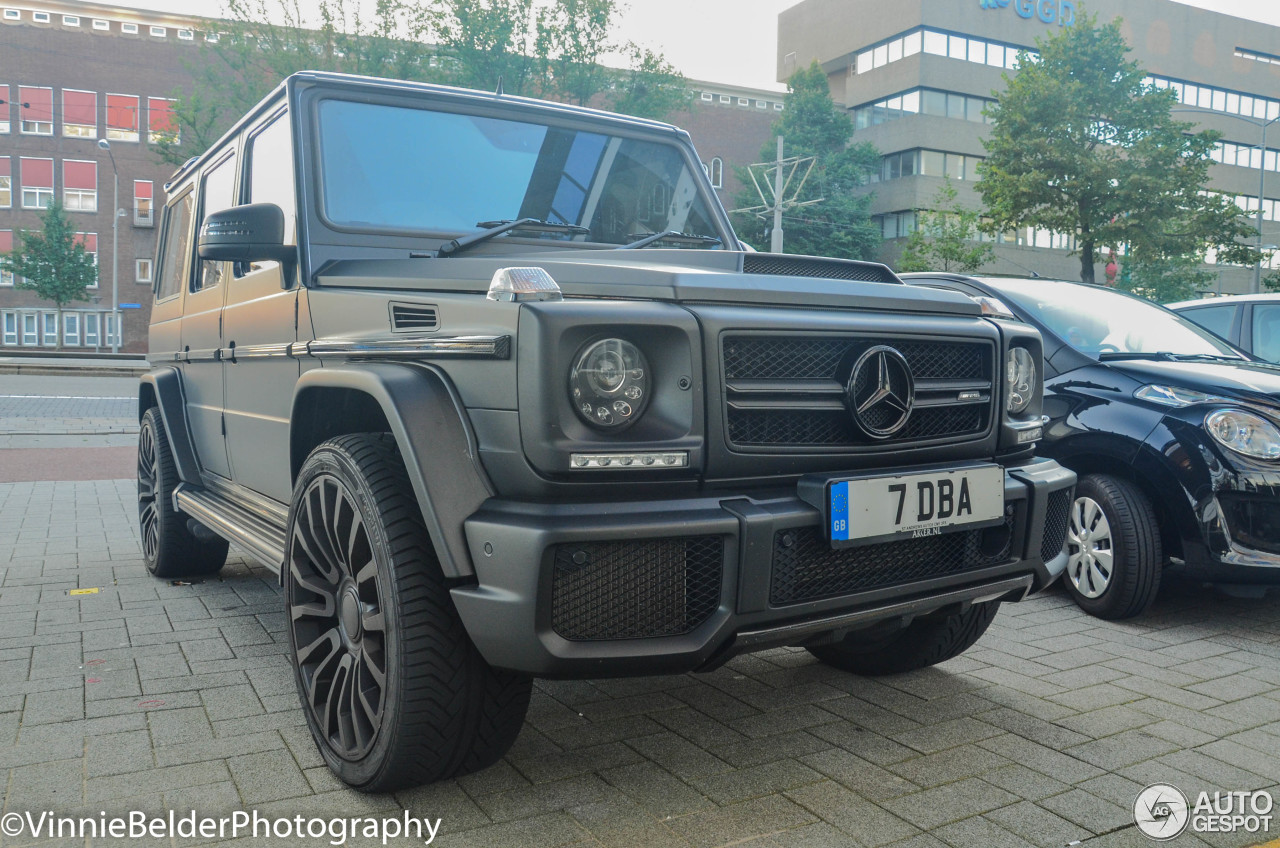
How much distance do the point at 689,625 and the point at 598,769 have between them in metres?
0.79

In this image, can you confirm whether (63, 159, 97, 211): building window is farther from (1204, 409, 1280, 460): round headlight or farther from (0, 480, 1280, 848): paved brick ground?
(1204, 409, 1280, 460): round headlight

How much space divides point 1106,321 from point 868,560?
3.50 meters

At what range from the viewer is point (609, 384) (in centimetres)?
231

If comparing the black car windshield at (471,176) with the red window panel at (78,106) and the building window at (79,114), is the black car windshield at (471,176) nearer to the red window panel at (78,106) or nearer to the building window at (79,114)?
the building window at (79,114)

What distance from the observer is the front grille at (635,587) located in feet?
7.32

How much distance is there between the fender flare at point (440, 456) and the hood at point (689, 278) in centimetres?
30

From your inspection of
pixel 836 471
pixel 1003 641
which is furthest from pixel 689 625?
pixel 1003 641

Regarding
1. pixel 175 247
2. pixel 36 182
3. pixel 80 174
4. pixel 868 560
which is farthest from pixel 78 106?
pixel 868 560

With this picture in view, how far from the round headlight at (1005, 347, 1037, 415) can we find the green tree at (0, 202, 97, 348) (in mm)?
46172

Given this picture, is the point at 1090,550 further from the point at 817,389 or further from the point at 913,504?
the point at 817,389

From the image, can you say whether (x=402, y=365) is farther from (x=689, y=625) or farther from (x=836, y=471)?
(x=836, y=471)

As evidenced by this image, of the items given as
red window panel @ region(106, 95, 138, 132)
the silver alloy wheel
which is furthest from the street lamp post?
the silver alloy wheel

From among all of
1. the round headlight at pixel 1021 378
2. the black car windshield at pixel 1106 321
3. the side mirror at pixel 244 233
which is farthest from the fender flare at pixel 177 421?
the black car windshield at pixel 1106 321

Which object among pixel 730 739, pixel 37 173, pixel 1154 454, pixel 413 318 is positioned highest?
pixel 37 173
